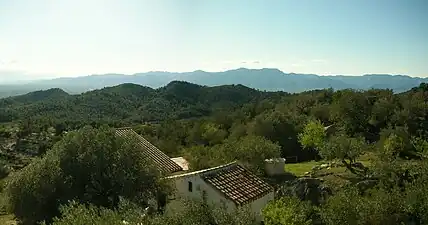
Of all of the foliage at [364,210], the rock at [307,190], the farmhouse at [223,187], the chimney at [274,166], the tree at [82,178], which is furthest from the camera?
the chimney at [274,166]

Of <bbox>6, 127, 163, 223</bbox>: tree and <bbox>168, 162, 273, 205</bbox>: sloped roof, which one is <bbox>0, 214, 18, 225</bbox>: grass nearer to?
<bbox>6, 127, 163, 223</bbox>: tree

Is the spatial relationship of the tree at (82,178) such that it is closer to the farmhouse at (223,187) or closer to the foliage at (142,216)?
the farmhouse at (223,187)

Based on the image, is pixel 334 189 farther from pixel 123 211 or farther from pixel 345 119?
pixel 345 119

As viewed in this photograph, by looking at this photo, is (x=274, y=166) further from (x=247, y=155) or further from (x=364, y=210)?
(x=364, y=210)

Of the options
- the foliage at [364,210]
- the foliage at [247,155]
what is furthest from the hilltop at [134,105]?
the foliage at [364,210]

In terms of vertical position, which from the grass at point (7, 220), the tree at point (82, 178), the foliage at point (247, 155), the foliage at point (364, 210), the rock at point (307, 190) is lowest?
the grass at point (7, 220)

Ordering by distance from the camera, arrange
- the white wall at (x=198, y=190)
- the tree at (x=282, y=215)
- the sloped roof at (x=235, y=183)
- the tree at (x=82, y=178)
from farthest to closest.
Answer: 1. the sloped roof at (x=235, y=183)
2. the white wall at (x=198, y=190)
3. the tree at (x=82, y=178)
4. the tree at (x=282, y=215)

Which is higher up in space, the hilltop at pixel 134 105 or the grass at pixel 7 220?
the grass at pixel 7 220

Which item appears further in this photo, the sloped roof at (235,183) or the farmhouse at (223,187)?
the sloped roof at (235,183)
